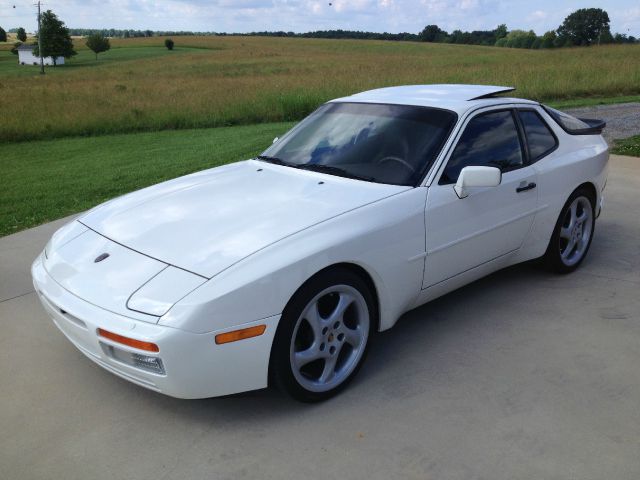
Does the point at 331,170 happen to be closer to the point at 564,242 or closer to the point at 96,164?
the point at 564,242

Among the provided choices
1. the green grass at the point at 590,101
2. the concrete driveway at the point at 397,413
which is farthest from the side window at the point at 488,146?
the green grass at the point at 590,101

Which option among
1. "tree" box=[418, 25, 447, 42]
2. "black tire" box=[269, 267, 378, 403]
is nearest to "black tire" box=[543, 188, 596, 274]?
"black tire" box=[269, 267, 378, 403]

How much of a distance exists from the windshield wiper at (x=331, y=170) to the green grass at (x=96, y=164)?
3.88 meters

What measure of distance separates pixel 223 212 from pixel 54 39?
240ft

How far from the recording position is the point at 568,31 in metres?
82.8

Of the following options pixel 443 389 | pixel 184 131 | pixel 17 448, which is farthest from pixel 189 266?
pixel 184 131

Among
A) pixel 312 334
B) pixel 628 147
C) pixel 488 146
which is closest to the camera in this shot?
pixel 312 334

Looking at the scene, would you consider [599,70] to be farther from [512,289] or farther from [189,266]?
[189,266]

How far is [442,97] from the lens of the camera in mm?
4266

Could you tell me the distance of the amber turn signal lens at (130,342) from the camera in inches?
104

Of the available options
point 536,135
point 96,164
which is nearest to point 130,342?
point 536,135

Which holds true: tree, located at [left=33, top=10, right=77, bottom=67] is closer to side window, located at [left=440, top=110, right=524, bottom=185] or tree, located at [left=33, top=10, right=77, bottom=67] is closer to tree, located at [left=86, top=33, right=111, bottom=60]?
tree, located at [left=86, top=33, right=111, bottom=60]

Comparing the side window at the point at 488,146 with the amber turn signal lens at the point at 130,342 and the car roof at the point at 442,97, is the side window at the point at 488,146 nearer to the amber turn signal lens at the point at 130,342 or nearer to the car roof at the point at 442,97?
the car roof at the point at 442,97

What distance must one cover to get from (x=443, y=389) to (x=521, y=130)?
6.69 ft
